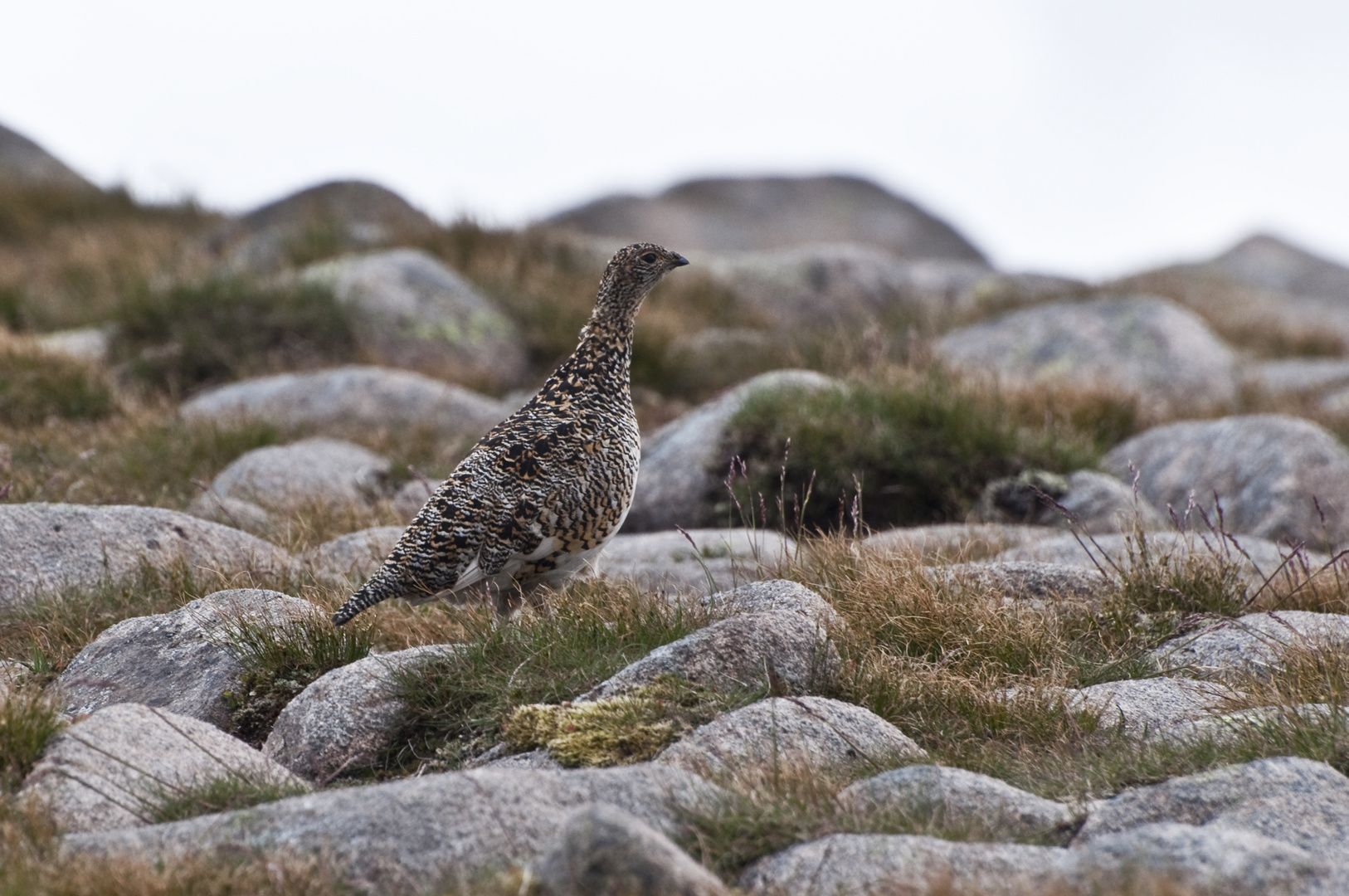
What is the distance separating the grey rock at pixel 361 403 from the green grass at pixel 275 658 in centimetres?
493

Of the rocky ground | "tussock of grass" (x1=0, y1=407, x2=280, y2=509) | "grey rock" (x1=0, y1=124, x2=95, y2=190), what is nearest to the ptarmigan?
the rocky ground

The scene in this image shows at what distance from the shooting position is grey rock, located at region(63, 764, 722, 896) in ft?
10.4

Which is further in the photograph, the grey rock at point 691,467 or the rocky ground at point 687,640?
the grey rock at point 691,467

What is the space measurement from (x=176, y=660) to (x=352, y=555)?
1.67m

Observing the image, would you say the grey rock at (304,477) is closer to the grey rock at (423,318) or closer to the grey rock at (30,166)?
the grey rock at (423,318)

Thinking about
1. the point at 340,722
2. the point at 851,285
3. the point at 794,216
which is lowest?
the point at 340,722

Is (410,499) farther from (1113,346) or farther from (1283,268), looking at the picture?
(1283,268)

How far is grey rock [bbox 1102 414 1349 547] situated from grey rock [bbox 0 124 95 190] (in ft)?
56.8

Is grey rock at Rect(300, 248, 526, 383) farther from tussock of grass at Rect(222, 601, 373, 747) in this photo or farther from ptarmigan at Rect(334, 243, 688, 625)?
tussock of grass at Rect(222, 601, 373, 747)

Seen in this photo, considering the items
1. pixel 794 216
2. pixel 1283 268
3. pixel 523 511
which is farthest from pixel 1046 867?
pixel 1283 268

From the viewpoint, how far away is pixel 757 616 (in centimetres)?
453

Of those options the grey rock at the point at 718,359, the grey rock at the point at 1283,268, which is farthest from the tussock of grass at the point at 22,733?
the grey rock at the point at 1283,268

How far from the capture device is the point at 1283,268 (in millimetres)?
44656

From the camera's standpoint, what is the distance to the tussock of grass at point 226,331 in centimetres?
1198
